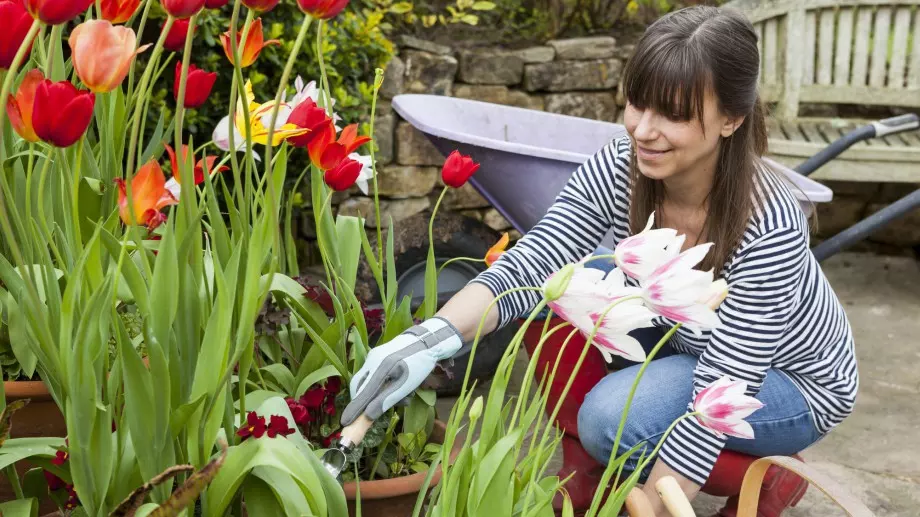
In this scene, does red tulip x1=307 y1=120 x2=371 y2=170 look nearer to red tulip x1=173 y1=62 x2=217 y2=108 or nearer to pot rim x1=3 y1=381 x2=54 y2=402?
red tulip x1=173 y1=62 x2=217 y2=108

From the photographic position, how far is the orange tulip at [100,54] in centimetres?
85

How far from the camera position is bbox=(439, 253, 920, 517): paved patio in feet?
6.97

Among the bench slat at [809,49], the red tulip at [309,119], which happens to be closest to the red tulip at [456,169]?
the red tulip at [309,119]

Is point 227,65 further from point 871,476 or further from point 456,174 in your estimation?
point 871,476

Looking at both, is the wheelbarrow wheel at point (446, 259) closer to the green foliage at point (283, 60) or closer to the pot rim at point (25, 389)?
the green foliage at point (283, 60)

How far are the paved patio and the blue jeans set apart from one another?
0.58 ft

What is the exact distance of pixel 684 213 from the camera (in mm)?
1660

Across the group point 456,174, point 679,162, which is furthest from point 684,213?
point 456,174

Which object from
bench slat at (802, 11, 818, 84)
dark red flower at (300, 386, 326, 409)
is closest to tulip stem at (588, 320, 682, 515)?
dark red flower at (300, 386, 326, 409)

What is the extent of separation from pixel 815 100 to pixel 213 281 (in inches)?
119

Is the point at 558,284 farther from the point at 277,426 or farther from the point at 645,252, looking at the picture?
the point at 277,426

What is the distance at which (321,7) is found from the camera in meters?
0.94

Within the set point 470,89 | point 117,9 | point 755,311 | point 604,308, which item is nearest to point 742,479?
point 755,311

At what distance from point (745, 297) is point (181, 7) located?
99cm
